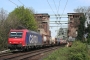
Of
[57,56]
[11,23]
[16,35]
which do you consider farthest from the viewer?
[11,23]

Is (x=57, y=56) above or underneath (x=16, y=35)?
underneath

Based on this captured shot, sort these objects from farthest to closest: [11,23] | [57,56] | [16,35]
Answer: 1. [11,23]
2. [16,35]
3. [57,56]

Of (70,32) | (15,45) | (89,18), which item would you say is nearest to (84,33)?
(89,18)

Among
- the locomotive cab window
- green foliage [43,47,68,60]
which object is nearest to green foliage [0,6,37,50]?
the locomotive cab window

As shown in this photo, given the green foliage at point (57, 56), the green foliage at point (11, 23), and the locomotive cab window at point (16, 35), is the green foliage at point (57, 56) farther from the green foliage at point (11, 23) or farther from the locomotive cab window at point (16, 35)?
the green foliage at point (11, 23)

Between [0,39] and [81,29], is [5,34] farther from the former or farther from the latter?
[81,29]

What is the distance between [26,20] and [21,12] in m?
2.42

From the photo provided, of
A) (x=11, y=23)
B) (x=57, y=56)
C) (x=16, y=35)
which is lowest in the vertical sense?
(x=57, y=56)

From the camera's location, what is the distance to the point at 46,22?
382ft

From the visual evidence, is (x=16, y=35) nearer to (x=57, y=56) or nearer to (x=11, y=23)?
(x=11, y=23)

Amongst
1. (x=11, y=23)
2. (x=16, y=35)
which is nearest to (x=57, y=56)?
(x=16, y=35)

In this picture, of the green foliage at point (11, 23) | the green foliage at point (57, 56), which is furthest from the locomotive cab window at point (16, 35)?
the green foliage at point (57, 56)

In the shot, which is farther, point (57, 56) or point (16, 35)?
point (16, 35)

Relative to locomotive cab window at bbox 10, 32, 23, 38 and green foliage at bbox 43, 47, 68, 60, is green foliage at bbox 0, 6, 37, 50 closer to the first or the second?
locomotive cab window at bbox 10, 32, 23, 38
